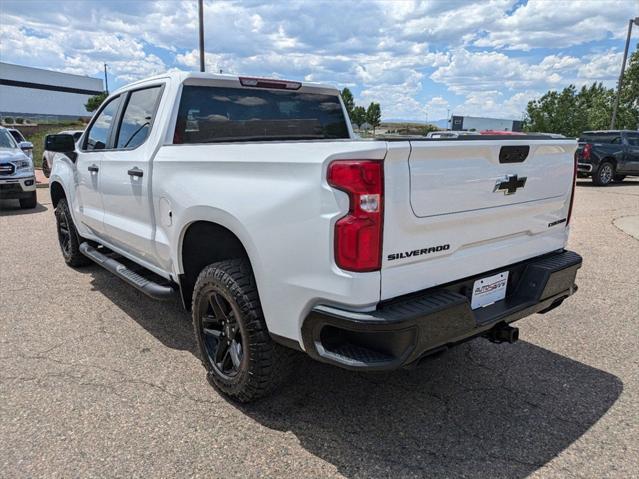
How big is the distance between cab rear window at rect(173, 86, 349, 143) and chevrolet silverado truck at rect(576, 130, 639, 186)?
1376 cm

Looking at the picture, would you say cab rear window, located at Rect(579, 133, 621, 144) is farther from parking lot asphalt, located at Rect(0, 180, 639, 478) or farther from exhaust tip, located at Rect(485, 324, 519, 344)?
exhaust tip, located at Rect(485, 324, 519, 344)

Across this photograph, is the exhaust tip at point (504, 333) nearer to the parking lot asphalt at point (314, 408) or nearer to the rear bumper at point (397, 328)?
the rear bumper at point (397, 328)

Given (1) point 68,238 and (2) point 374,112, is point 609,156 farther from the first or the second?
(2) point 374,112

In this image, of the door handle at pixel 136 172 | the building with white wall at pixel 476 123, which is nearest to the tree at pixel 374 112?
the building with white wall at pixel 476 123

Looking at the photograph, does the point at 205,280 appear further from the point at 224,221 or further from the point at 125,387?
the point at 125,387

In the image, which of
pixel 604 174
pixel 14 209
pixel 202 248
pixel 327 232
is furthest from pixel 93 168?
pixel 604 174

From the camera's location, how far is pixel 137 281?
149 inches

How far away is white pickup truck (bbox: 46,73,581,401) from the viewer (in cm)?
217

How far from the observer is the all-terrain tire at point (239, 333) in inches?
105

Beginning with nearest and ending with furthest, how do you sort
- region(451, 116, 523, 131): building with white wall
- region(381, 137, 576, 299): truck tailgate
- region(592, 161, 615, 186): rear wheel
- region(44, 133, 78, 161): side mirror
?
region(381, 137, 576, 299): truck tailgate < region(44, 133, 78, 161): side mirror < region(592, 161, 615, 186): rear wheel < region(451, 116, 523, 131): building with white wall

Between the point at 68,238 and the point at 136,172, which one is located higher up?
the point at 136,172

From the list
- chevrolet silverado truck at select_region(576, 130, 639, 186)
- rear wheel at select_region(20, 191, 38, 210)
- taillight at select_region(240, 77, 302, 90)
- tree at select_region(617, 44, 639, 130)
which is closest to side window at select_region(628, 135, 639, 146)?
chevrolet silverado truck at select_region(576, 130, 639, 186)

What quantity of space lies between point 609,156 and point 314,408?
1620 centimetres

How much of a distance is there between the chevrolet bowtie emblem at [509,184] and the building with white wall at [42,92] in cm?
9481
